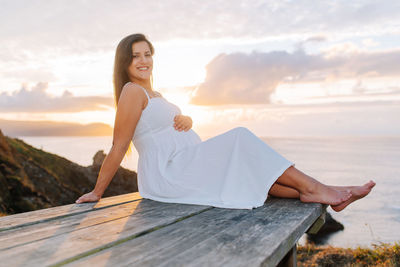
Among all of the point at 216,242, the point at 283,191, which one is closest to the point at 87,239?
the point at 216,242

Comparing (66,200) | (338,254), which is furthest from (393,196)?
(66,200)

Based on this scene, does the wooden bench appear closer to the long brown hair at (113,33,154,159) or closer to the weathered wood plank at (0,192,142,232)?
the weathered wood plank at (0,192,142,232)

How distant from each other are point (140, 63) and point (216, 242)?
2487mm

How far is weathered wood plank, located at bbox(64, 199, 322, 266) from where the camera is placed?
145cm

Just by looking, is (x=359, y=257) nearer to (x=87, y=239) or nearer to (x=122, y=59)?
(x=122, y=59)

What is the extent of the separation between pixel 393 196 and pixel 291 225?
34095 mm

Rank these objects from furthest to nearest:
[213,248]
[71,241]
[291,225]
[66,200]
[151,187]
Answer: [66,200], [151,187], [291,225], [71,241], [213,248]

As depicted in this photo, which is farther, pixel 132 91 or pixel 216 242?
pixel 132 91

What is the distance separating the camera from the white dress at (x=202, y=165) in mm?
2801

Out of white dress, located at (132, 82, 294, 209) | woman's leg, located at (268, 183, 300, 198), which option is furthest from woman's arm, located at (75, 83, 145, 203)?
woman's leg, located at (268, 183, 300, 198)

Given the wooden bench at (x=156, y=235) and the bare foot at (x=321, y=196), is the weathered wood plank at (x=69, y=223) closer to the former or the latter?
the wooden bench at (x=156, y=235)

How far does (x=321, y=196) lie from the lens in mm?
2842

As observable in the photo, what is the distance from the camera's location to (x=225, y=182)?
282 cm

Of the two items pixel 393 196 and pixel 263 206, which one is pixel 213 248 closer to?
pixel 263 206
